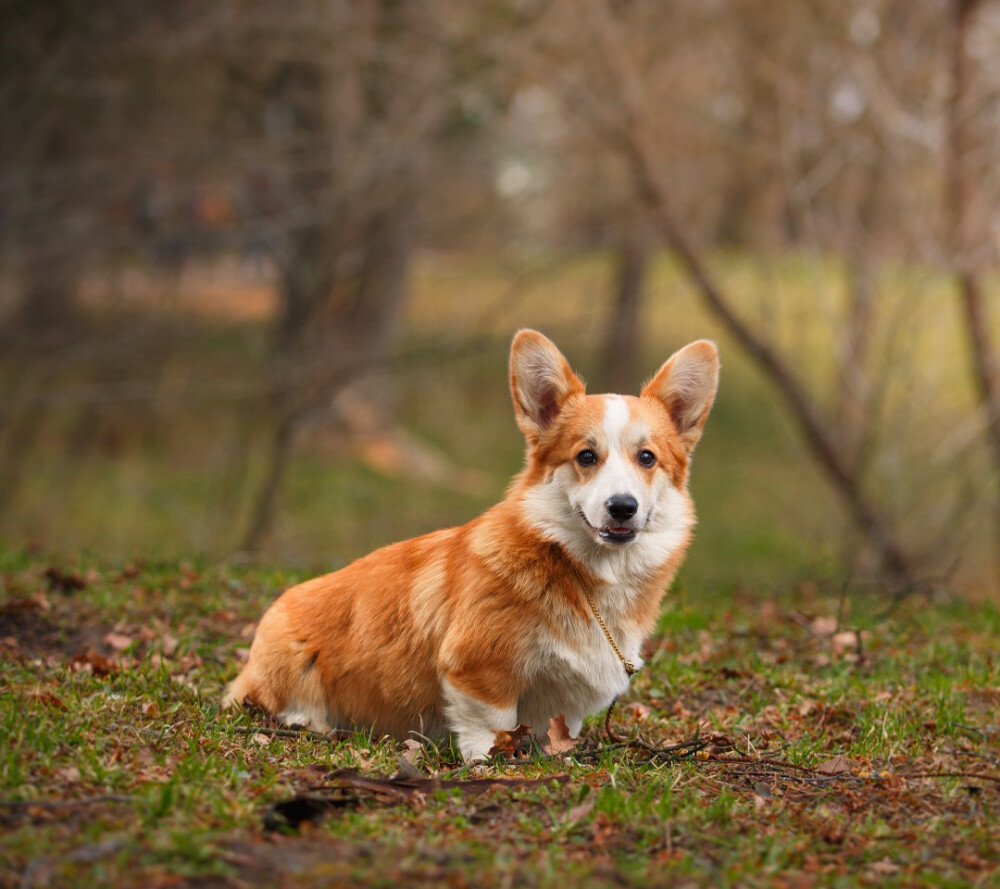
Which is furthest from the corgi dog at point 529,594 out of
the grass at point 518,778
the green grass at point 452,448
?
the green grass at point 452,448

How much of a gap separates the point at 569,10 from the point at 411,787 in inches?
378

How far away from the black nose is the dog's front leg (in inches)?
31.5

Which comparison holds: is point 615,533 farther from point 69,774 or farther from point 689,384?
point 69,774

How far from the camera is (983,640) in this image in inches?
257

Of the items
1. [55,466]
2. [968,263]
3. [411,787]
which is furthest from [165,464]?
[411,787]

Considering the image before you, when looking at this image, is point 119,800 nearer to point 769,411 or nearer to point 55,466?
point 55,466

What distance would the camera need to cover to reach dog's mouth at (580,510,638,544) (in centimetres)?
410

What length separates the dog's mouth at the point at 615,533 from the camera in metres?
4.10

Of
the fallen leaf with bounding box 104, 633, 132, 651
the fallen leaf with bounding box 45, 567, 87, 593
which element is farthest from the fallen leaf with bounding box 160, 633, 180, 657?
the fallen leaf with bounding box 45, 567, 87, 593

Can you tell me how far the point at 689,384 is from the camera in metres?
4.68

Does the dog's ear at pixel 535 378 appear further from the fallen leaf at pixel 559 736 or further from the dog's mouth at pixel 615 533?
the fallen leaf at pixel 559 736

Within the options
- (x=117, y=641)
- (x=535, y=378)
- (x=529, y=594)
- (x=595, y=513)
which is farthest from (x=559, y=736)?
(x=117, y=641)

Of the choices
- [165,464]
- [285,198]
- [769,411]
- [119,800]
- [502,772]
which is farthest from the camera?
[769,411]

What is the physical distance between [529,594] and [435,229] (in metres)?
10.4
